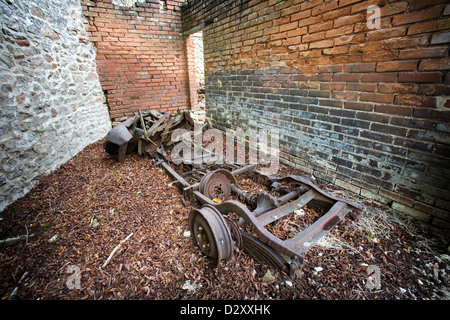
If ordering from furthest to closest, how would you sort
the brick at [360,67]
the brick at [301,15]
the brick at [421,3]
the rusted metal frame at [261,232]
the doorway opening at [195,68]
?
the doorway opening at [195,68]
the brick at [301,15]
the brick at [360,67]
the brick at [421,3]
the rusted metal frame at [261,232]

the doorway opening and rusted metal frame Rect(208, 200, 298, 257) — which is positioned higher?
the doorway opening

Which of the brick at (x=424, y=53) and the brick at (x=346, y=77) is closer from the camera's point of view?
the brick at (x=424, y=53)

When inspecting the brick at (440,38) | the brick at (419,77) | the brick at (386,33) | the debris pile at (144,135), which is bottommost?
the debris pile at (144,135)

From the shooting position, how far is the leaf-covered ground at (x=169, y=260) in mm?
1770

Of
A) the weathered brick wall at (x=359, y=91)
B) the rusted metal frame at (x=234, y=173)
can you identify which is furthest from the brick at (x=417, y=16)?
the rusted metal frame at (x=234, y=173)

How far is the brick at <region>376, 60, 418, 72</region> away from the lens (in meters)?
2.16

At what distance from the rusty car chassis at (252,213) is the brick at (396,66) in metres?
1.60

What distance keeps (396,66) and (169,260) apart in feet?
10.8

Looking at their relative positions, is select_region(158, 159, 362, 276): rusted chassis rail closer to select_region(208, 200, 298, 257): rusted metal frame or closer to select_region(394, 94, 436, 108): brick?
select_region(208, 200, 298, 257): rusted metal frame

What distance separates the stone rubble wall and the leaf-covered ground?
0.73 metres

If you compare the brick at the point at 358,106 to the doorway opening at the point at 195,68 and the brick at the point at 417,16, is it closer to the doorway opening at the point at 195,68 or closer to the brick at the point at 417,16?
the brick at the point at 417,16

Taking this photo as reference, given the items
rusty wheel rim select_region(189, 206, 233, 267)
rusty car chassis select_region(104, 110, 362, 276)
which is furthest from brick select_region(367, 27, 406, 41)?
rusty wheel rim select_region(189, 206, 233, 267)

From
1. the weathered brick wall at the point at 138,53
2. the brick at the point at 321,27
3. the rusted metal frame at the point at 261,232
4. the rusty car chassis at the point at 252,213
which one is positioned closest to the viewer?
the rusted metal frame at the point at 261,232

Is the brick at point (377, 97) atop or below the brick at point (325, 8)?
below
